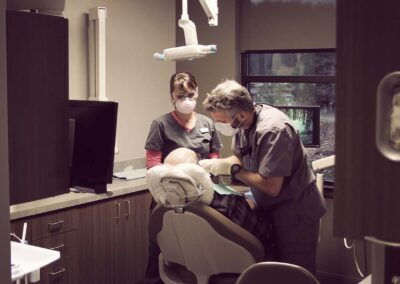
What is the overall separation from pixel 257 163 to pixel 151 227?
561mm

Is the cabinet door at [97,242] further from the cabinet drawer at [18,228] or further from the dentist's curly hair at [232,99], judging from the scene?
the dentist's curly hair at [232,99]

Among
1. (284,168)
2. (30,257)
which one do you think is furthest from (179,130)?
(30,257)

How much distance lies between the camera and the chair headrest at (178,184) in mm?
2062

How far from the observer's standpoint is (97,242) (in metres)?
3.28

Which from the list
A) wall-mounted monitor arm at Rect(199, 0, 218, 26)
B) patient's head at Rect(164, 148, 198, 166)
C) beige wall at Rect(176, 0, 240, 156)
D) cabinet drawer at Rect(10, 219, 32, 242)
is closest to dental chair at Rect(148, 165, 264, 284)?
patient's head at Rect(164, 148, 198, 166)

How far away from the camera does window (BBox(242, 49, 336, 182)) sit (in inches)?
150

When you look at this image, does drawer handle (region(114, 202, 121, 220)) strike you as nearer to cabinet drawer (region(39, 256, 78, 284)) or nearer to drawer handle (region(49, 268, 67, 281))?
cabinet drawer (region(39, 256, 78, 284))

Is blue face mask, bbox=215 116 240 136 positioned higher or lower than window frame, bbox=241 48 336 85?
lower

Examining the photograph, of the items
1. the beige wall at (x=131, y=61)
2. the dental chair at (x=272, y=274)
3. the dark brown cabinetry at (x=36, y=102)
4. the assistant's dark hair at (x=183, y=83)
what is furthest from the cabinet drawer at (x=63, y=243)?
the dark brown cabinetry at (x=36, y=102)

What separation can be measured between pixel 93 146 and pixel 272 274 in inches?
29.0

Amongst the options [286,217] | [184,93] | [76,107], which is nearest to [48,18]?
[76,107]

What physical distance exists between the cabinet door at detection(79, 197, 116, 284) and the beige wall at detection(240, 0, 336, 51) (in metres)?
1.68

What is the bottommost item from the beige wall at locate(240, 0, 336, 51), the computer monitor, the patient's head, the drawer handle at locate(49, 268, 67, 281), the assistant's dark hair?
the drawer handle at locate(49, 268, 67, 281)

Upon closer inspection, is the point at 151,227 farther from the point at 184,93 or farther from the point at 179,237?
the point at 184,93
